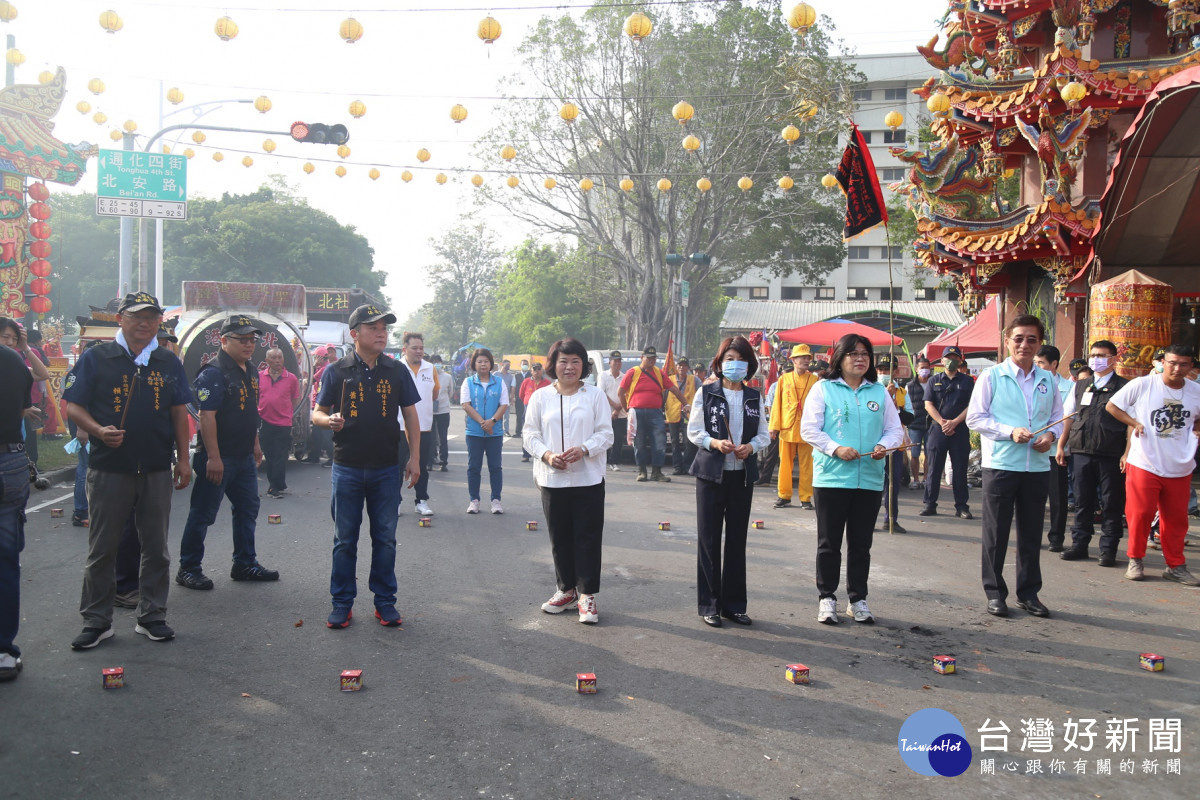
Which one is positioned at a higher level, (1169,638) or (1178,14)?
(1178,14)

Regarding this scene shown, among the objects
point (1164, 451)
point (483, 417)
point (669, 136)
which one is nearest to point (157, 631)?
point (483, 417)

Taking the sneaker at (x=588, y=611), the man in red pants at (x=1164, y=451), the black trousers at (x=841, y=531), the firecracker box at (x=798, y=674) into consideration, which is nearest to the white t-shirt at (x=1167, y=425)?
the man in red pants at (x=1164, y=451)

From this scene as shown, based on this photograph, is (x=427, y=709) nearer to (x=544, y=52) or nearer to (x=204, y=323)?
(x=204, y=323)

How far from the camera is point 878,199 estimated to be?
31.3 feet

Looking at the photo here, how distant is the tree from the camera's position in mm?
27797

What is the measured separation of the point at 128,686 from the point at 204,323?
9.86m

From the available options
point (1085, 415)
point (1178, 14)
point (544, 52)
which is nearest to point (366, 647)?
point (1085, 415)

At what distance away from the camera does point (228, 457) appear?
6.95 meters

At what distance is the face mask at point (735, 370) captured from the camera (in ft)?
19.4

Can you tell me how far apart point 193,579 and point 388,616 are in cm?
190

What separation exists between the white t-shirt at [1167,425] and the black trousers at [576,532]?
4.64 meters

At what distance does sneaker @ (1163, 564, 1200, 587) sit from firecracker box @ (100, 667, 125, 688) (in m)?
7.73

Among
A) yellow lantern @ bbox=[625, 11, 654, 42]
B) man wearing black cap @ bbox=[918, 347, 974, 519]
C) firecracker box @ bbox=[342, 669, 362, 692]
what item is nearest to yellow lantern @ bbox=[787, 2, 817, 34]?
yellow lantern @ bbox=[625, 11, 654, 42]

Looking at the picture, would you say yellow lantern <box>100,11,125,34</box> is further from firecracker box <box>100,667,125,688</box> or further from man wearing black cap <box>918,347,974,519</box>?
man wearing black cap <box>918,347,974,519</box>
